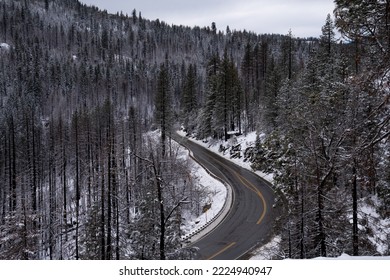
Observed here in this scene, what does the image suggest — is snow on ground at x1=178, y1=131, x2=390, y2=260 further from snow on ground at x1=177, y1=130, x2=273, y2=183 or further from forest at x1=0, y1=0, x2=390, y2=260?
forest at x1=0, y1=0, x2=390, y2=260

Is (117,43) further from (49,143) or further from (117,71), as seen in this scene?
(49,143)

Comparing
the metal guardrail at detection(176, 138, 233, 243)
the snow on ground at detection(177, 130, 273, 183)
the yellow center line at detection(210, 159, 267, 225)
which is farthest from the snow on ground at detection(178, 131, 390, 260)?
the yellow center line at detection(210, 159, 267, 225)

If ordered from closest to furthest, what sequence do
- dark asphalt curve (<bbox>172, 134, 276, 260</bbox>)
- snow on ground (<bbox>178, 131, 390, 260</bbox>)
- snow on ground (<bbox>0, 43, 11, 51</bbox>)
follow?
snow on ground (<bbox>178, 131, 390, 260</bbox>)
dark asphalt curve (<bbox>172, 134, 276, 260</bbox>)
snow on ground (<bbox>0, 43, 11, 51</bbox>)

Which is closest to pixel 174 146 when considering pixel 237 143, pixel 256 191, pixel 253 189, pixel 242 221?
pixel 237 143

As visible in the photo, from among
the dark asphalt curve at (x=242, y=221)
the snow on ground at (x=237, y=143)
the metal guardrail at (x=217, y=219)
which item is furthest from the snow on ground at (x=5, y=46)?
the metal guardrail at (x=217, y=219)

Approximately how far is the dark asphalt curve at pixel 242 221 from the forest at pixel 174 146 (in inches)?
82.0

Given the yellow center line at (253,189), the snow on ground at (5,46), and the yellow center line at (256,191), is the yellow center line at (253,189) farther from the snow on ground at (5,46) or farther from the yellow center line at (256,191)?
the snow on ground at (5,46)

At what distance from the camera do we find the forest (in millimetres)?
9625

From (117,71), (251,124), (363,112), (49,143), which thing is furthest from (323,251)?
(117,71)

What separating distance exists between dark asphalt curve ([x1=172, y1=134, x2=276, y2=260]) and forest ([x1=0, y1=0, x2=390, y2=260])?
82.0 inches

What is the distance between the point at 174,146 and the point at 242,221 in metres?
16.1

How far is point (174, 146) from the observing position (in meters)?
38.0

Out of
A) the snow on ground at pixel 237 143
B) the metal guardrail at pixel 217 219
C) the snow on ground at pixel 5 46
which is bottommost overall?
the metal guardrail at pixel 217 219

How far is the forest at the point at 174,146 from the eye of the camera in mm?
9625
